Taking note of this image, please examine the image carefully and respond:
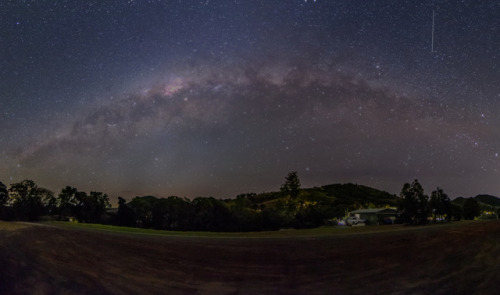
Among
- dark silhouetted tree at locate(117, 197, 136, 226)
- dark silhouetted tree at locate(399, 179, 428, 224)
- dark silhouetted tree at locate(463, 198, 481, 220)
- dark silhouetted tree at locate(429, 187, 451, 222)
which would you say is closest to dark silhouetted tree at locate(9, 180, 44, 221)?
dark silhouetted tree at locate(117, 197, 136, 226)

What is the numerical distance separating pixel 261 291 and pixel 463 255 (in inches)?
213

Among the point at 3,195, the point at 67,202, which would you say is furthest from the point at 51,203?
the point at 3,195

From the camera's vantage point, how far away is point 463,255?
7348 mm

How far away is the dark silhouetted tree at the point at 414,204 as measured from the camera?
1892 inches

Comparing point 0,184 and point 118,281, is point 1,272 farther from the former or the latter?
point 0,184

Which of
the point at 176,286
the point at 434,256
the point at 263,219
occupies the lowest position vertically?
the point at 263,219

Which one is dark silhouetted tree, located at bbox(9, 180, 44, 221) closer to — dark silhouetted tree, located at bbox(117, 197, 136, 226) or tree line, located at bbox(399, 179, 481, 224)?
dark silhouetted tree, located at bbox(117, 197, 136, 226)

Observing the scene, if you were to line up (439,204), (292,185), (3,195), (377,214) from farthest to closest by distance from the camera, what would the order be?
(292,185) → (377,214) → (3,195) → (439,204)

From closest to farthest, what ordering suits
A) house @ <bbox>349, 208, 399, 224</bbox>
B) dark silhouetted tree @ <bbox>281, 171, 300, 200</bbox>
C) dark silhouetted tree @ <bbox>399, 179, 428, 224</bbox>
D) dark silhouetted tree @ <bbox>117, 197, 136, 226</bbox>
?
dark silhouetted tree @ <bbox>399, 179, 428, 224</bbox>, dark silhouetted tree @ <bbox>117, 197, 136, 226</bbox>, house @ <bbox>349, 208, 399, 224</bbox>, dark silhouetted tree @ <bbox>281, 171, 300, 200</bbox>

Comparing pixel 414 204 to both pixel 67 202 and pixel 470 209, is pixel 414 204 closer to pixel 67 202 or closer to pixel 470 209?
pixel 470 209

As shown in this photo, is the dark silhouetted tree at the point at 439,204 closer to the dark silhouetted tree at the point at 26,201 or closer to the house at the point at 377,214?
the house at the point at 377,214

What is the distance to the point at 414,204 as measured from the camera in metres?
49.9

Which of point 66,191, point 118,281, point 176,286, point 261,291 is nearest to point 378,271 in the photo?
point 261,291

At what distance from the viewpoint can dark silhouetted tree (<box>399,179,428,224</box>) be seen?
4806 cm
